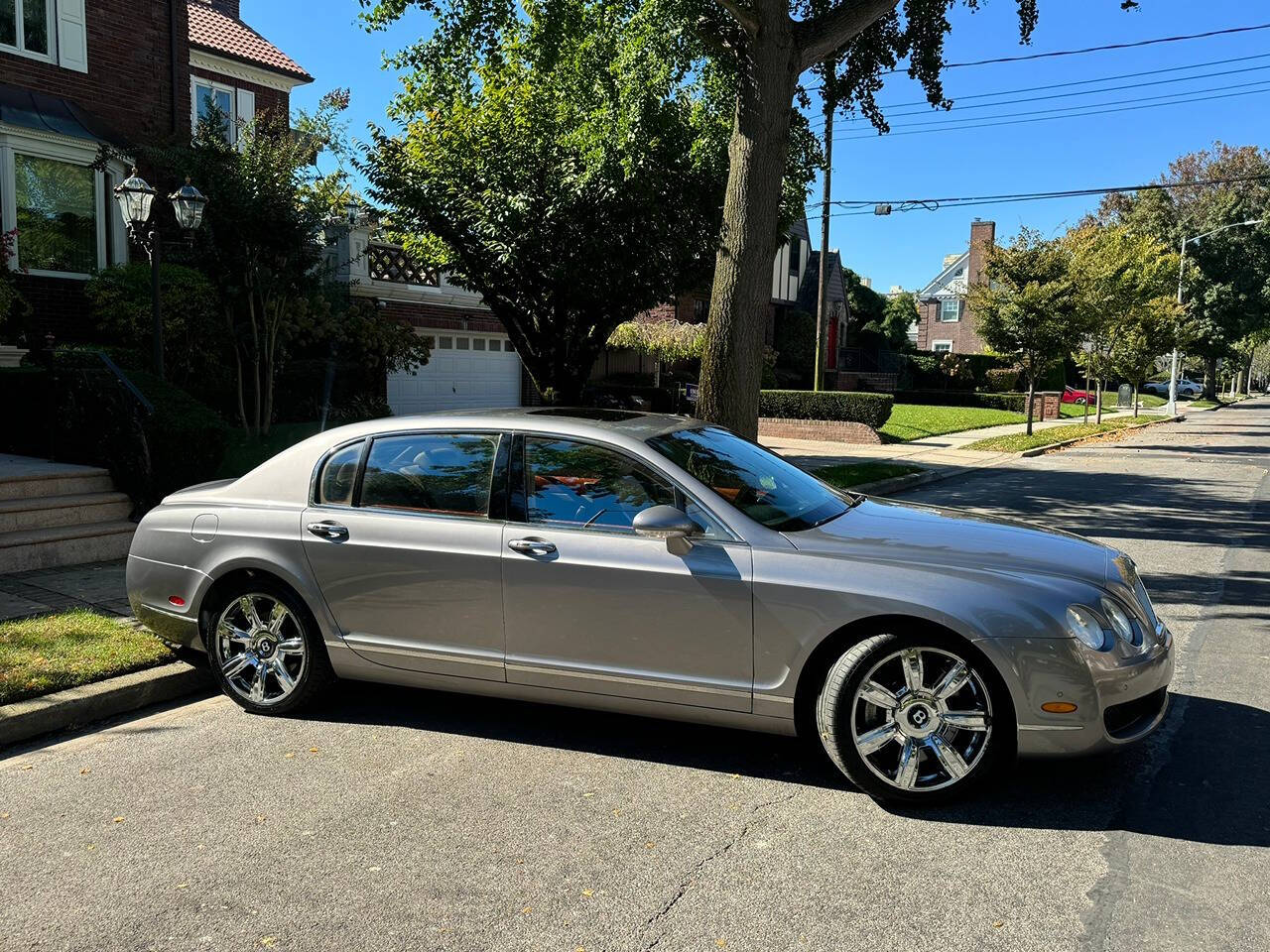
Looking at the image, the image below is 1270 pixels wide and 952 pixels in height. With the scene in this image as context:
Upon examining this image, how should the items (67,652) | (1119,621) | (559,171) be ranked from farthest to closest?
(559,171)
(67,652)
(1119,621)

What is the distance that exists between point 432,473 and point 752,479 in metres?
1.56

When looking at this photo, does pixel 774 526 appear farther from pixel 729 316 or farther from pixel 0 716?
pixel 729 316

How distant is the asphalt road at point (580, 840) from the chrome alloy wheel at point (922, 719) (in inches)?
7.4

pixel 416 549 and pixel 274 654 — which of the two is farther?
pixel 274 654

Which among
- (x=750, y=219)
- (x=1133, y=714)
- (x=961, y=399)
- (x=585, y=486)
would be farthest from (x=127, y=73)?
(x=961, y=399)

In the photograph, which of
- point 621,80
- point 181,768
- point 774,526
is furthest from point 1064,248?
point 181,768

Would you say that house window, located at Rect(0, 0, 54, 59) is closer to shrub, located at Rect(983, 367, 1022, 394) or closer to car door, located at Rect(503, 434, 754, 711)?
car door, located at Rect(503, 434, 754, 711)

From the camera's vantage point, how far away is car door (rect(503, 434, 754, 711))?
3.99 m

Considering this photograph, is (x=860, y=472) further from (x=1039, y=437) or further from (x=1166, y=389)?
(x=1166, y=389)

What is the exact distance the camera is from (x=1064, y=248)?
23.0m

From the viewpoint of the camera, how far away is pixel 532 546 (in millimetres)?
4281

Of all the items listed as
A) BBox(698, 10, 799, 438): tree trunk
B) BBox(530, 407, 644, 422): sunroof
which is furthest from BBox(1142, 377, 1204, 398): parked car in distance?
BBox(530, 407, 644, 422): sunroof

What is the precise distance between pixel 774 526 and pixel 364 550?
1962 millimetres

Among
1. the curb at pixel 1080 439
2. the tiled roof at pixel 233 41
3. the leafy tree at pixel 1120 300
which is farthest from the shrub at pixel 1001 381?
the tiled roof at pixel 233 41
